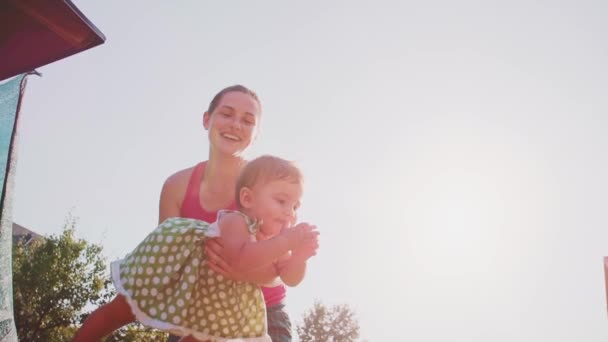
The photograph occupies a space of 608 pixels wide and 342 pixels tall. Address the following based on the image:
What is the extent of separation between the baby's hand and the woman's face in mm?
1575

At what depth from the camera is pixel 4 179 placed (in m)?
4.80

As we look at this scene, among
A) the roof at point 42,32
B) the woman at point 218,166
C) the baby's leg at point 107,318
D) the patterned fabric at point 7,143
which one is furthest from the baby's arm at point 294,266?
the patterned fabric at point 7,143

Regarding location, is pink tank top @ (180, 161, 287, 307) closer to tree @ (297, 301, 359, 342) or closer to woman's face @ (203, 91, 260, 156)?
woman's face @ (203, 91, 260, 156)

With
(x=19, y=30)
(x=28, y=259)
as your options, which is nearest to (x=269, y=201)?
(x=19, y=30)

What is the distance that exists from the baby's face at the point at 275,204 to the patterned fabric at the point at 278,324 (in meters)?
0.84

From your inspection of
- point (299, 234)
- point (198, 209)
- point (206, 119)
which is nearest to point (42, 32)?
point (206, 119)

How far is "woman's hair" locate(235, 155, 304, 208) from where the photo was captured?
125 inches

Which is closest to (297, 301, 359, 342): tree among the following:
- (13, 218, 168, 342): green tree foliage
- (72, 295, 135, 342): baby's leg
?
(13, 218, 168, 342): green tree foliage

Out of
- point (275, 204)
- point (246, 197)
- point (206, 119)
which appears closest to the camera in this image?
point (275, 204)

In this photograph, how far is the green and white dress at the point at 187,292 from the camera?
2662mm

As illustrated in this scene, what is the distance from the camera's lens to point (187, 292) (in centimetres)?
269

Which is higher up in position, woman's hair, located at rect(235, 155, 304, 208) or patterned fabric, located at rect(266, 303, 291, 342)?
woman's hair, located at rect(235, 155, 304, 208)

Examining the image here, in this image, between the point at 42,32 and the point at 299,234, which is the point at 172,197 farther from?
the point at 299,234

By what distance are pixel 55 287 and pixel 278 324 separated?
3239 cm
